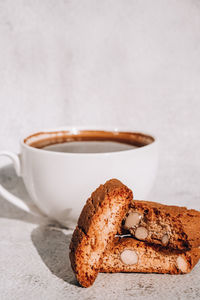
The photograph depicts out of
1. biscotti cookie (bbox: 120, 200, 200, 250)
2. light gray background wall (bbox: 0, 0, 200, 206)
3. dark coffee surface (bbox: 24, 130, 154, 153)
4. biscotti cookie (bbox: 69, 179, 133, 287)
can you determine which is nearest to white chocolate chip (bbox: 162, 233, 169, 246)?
biscotti cookie (bbox: 120, 200, 200, 250)

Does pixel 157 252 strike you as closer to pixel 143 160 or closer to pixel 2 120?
pixel 143 160

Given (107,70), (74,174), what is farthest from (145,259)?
(107,70)

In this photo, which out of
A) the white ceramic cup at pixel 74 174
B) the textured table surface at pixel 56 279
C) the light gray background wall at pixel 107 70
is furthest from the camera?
the light gray background wall at pixel 107 70

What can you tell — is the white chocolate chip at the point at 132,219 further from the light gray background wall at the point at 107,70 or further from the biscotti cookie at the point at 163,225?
the light gray background wall at the point at 107,70

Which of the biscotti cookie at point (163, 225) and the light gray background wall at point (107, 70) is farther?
the light gray background wall at point (107, 70)

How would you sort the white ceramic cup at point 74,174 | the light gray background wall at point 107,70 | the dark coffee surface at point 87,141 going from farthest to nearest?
the light gray background wall at point 107,70 → the dark coffee surface at point 87,141 → the white ceramic cup at point 74,174

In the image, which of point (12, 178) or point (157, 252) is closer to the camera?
point (157, 252)

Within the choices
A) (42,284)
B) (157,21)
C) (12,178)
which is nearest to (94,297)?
(42,284)

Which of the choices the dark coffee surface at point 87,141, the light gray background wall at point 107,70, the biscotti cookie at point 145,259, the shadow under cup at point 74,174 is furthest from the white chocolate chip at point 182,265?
the light gray background wall at point 107,70
